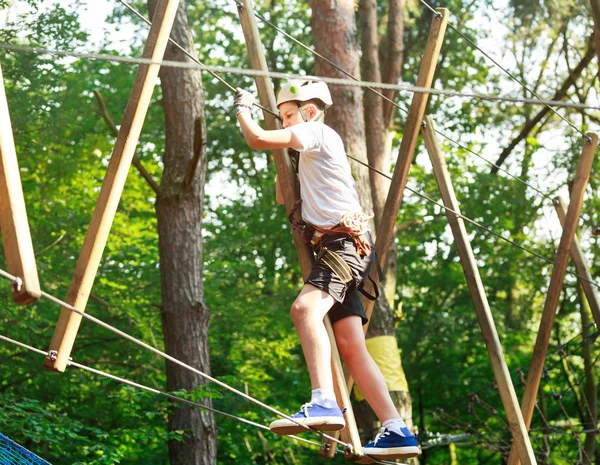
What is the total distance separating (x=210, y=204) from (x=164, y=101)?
795cm

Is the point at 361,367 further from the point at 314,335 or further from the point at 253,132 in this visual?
the point at 253,132

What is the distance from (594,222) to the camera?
13.7 m

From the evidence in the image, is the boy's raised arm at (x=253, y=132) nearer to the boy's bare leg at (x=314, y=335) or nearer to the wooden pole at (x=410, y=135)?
the boy's bare leg at (x=314, y=335)

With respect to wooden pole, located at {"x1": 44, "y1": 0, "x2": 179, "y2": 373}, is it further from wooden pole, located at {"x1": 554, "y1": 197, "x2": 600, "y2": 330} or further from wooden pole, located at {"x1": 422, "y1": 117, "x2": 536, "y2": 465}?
wooden pole, located at {"x1": 554, "y1": 197, "x2": 600, "y2": 330}

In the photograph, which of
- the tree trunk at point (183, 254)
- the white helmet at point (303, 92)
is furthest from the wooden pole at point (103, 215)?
the tree trunk at point (183, 254)

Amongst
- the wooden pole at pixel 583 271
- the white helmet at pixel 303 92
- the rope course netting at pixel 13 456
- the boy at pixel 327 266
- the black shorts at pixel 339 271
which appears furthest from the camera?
the wooden pole at pixel 583 271

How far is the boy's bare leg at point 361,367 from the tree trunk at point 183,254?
319 centimetres

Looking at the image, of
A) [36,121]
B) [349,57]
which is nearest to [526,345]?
[349,57]

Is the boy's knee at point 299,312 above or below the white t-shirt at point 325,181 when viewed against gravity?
below

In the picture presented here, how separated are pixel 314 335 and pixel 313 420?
0.34 m

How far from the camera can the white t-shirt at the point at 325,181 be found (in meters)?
3.80

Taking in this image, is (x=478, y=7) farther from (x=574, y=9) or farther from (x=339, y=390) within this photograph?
(x=339, y=390)

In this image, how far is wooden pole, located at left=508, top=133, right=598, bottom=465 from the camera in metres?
5.30

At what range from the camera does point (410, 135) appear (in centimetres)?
461
